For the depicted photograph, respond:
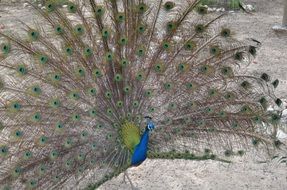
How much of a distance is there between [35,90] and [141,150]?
2.73 ft

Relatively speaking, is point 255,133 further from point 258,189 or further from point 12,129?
point 12,129

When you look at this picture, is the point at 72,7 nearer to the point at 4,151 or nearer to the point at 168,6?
the point at 168,6

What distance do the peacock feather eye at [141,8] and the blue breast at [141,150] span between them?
797mm

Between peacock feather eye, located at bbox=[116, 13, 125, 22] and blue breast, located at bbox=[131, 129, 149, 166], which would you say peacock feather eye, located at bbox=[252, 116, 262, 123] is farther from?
peacock feather eye, located at bbox=[116, 13, 125, 22]

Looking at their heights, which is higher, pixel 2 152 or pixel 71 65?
pixel 71 65

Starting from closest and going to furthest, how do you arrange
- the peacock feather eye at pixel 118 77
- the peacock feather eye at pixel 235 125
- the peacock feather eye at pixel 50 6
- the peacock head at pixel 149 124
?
the peacock feather eye at pixel 50 6 → the peacock head at pixel 149 124 → the peacock feather eye at pixel 118 77 → the peacock feather eye at pixel 235 125

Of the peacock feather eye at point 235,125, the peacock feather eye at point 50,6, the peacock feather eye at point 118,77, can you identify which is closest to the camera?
the peacock feather eye at point 50,6

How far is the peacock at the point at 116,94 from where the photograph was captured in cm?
314

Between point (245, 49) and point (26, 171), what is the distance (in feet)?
5.63

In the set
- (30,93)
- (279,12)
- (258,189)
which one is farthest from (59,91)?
(279,12)

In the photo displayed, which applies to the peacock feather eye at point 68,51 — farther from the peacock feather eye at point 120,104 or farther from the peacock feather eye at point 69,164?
the peacock feather eye at point 69,164

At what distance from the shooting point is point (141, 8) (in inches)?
127

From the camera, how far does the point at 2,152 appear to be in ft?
10.0

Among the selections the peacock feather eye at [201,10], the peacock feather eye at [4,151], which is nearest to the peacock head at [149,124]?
the peacock feather eye at [201,10]
